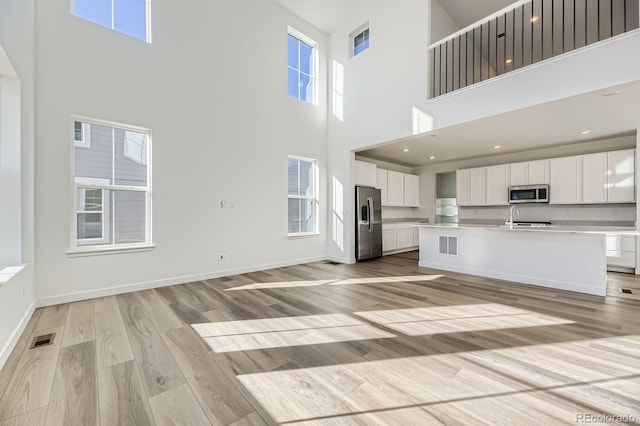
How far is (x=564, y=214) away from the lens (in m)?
5.95

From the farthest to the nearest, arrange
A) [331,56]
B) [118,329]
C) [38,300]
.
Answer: [331,56]
[38,300]
[118,329]

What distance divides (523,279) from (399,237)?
132 inches

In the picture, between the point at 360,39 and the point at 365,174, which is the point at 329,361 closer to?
the point at 365,174

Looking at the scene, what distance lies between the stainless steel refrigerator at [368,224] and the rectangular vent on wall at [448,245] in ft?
5.25

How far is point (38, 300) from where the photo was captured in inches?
124

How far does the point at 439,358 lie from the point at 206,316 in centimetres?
236

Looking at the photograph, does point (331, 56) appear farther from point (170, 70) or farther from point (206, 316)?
point (206, 316)

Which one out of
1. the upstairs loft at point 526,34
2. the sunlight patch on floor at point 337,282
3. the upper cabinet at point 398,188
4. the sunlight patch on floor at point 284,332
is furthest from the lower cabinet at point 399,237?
the sunlight patch on floor at point 284,332

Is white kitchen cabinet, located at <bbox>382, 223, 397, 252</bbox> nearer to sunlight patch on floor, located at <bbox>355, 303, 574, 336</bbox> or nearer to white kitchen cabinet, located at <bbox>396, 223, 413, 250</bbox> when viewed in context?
white kitchen cabinet, located at <bbox>396, 223, 413, 250</bbox>

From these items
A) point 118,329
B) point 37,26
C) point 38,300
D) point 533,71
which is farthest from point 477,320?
point 37,26

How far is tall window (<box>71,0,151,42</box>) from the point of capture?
3521mm

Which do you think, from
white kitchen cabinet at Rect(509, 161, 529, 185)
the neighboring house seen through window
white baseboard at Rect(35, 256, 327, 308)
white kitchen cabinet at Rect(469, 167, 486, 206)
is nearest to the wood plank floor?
white baseboard at Rect(35, 256, 327, 308)

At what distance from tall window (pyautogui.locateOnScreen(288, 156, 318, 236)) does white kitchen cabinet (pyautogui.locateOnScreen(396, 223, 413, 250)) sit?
2.54 meters

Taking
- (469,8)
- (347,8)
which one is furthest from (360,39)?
(469,8)
